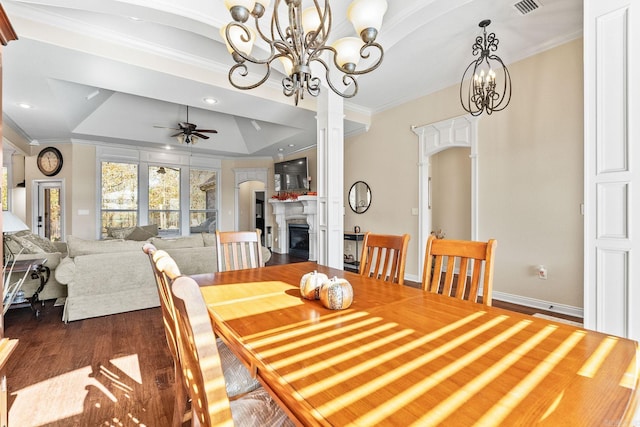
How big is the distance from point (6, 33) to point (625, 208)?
293cm

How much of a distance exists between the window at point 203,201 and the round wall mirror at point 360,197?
4.38 meters

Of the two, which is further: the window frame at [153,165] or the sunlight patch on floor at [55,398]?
the window frame at [153,165]

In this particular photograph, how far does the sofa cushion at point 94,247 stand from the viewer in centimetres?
314

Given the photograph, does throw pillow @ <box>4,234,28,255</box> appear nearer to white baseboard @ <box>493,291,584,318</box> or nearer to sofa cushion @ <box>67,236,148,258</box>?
sofa cushion @ <box>67,236,148,258</box>

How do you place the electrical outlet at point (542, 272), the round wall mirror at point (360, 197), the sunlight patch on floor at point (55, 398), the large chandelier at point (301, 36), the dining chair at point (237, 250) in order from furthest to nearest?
1. the round wall mirror at point (360, 197)
2. the electrical outlet at point (542, 272)
3. the dining chair at point (237, 250)
4. the sunlight patch on floor at point (55, 398)
5. the large chandelier at point (301, 36)

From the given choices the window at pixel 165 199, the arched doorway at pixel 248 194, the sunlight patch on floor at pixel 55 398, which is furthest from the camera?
the arched doorway at pixel 248 194

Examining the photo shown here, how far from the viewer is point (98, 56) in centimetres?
305

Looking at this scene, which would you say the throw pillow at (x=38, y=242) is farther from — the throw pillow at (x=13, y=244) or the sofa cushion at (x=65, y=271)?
the sofa cushion at (x=65, y=271)

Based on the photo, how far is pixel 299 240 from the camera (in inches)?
301

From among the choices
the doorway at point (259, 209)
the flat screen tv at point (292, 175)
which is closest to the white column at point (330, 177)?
the flat screen tv at point (292, 175)

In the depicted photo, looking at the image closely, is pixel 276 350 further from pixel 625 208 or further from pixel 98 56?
pixel 98 56

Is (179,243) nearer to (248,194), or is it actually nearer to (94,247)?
(94,247)

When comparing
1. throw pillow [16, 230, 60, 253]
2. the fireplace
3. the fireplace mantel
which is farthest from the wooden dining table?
the fireplace

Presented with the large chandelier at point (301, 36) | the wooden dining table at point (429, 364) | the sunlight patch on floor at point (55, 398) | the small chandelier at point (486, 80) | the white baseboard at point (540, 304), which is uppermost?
the small chandelier at point (486, 80)
